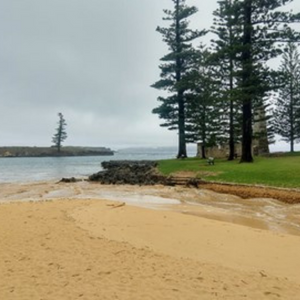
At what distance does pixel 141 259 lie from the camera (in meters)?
5.02

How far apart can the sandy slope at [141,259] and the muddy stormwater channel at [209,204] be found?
1.23 meters

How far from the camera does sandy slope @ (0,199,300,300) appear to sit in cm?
392

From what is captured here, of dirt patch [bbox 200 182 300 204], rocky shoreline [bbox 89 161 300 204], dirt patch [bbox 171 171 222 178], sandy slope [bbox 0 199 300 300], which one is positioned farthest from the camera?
dirt patch [bbox 171 171 222 178]

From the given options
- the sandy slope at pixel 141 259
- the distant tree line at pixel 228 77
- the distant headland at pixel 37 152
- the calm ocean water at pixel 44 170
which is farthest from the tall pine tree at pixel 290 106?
the distant headland at pixel 37 152

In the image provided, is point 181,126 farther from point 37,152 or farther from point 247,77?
point 37,152

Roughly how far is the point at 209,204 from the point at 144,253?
6.16 m

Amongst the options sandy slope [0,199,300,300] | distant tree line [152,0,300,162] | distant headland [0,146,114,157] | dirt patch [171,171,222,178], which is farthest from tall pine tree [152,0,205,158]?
distant headland [0,146,114,157]

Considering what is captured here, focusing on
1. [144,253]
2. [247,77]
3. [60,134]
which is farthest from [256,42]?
[60,134]

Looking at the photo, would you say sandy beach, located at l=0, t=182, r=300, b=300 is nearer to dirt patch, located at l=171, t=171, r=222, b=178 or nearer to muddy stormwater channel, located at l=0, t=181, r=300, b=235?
muddy stormwater channel, located at l=0, t=181, r=300, b=235

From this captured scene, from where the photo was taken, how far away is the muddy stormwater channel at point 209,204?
8.44m

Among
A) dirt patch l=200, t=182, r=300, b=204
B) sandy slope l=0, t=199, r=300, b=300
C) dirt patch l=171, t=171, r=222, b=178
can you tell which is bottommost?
sandy slope l=0, t=199, r=300, b=300

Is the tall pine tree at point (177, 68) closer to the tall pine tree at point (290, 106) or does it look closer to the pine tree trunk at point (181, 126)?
the pine tree trunk at point (181, 126)

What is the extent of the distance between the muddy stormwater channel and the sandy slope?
1.23 metres

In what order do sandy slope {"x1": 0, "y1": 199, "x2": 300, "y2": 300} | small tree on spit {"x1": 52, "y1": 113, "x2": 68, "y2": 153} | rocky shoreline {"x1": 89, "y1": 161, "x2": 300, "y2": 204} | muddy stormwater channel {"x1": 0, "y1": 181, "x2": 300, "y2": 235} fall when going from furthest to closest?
1. small tree on spit {"x1": 52, "y1": 113, "x2": 68, "y2": 153}
2. rocky shoreline {"x1": 89, "y1": 161, "x2": 300, "y2": 204}
3. muddy stormwater channel {"x1": 0, "y1": 181, "x2": 300, "y2": 235}
4. sandy slope {"x1": 0, "y1": 199, "x2": 300, "y2": 300}
